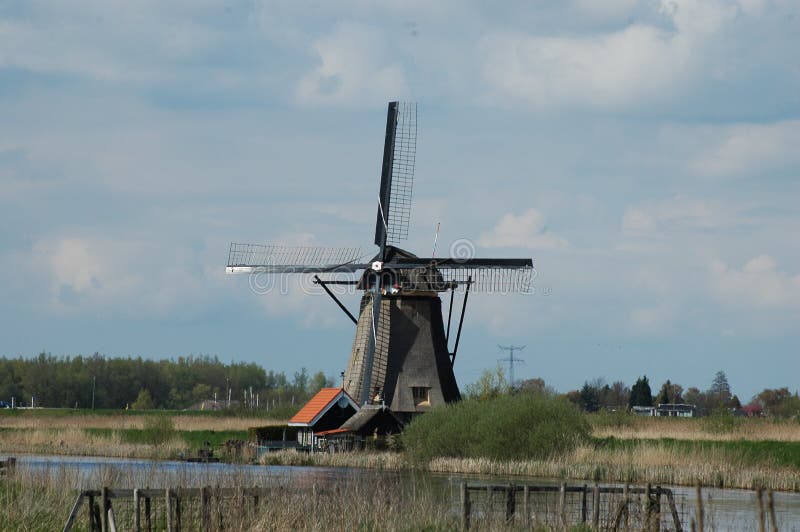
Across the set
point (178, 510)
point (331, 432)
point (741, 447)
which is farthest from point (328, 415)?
point (178, 510)

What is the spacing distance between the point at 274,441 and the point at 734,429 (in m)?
12.2

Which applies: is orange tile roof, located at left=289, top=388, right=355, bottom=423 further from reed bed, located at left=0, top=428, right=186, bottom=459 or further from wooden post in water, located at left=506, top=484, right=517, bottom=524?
wooden post in water, located at left=506, top=484, right=517, bottom=524

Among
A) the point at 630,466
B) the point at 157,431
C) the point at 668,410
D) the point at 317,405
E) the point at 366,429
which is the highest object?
Answer: the point at 668,410

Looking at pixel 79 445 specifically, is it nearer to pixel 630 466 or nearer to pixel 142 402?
pixel 630 466

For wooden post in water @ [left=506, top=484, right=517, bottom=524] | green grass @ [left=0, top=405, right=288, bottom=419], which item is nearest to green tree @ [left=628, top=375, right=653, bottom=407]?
green grass @ [left=0, top=405, right=288, bottom=419]

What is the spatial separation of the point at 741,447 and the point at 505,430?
5210 mm

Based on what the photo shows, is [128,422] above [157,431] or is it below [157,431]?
above

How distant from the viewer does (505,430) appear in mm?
27875

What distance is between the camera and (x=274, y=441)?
33938 millimetres

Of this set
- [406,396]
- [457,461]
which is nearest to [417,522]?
[457,461]

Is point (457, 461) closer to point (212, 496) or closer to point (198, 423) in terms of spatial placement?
point (212, 496)

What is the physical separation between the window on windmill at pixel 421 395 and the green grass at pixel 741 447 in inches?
190

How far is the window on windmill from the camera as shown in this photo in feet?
106

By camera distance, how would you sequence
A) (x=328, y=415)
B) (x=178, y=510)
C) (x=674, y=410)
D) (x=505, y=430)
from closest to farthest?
(x=178, y=510), (x=505, y=430), (x=328, y=415), (x=674, y=410)
